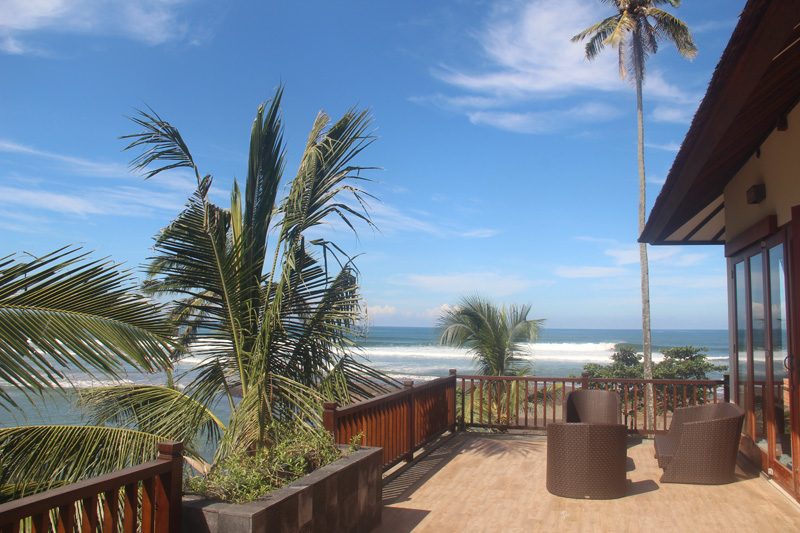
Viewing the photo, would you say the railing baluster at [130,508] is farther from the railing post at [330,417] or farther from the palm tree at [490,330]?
the palm tree at [490,330]

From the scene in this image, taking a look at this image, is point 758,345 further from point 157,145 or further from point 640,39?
point 640,39

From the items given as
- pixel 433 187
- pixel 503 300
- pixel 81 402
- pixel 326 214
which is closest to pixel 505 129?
pixel 433 187

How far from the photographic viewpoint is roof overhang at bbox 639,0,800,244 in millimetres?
2344

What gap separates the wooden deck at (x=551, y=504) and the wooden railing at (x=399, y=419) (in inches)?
10.8

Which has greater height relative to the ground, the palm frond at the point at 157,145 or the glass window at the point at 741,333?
the palm frond at the point at 157,145

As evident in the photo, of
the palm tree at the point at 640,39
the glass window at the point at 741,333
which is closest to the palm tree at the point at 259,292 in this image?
the glass window at the point at 741,333

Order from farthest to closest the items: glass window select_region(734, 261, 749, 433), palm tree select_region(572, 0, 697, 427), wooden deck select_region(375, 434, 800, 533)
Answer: palm tree select_region(572, 0, 697, 427), glass window select_region(734, 261, 749, 433), wooden deck select_region(375, 434, 800, 533)

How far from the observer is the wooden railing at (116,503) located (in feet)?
6.39

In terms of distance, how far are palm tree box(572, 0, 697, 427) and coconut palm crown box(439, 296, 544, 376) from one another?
476 centimetres

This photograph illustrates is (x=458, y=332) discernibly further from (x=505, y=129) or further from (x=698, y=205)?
(x=505, y=129)

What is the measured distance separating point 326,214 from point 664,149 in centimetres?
1400

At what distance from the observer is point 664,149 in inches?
645

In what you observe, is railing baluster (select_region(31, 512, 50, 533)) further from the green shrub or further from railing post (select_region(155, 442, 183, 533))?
the green shrub

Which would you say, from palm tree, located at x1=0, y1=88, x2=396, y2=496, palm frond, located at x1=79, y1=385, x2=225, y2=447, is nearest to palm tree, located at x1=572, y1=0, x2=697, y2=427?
palm tree, located at x1=0, y1=88, x2=396, y2=496
